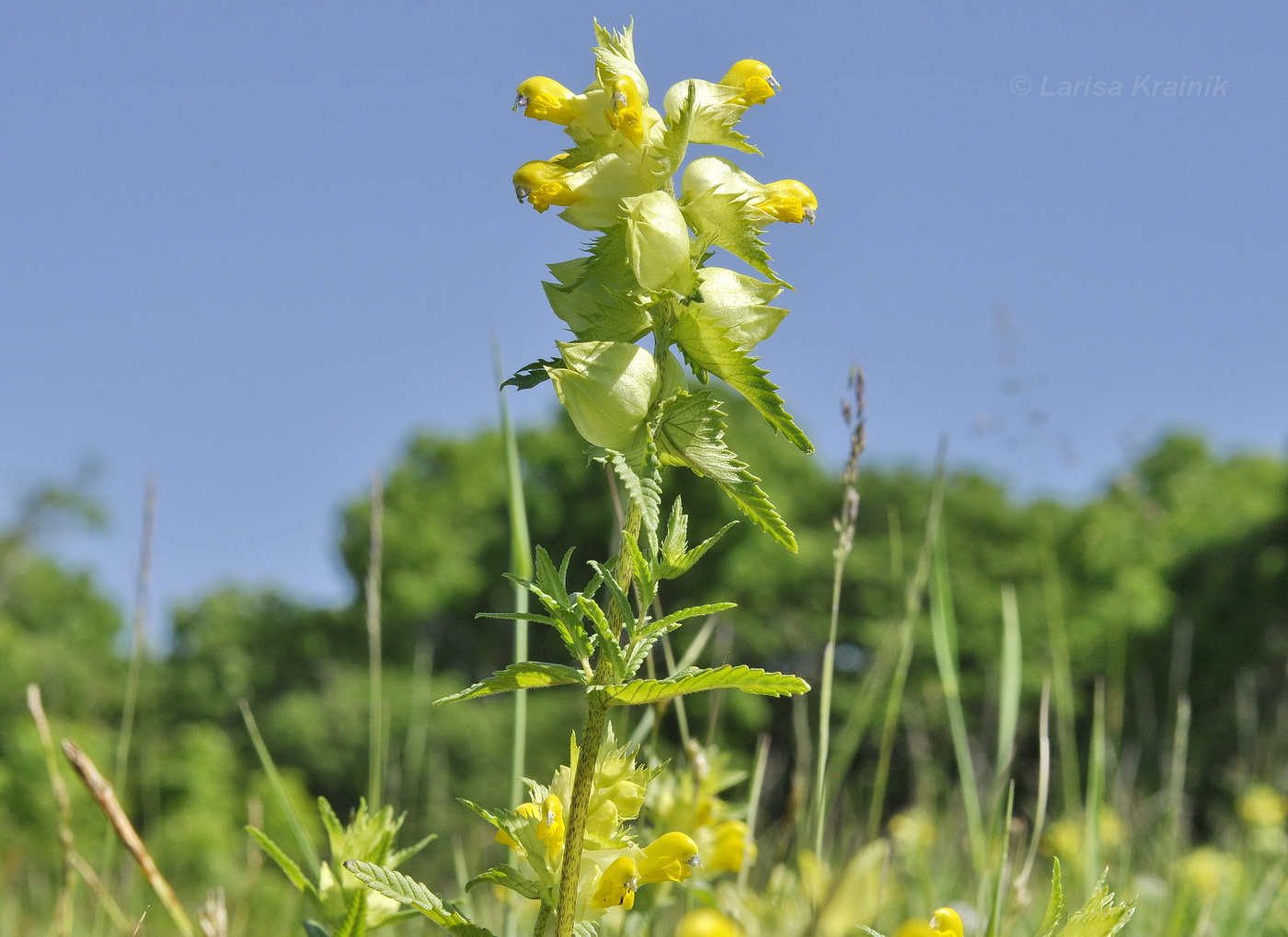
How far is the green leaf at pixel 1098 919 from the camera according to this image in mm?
648

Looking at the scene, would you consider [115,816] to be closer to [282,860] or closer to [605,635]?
[282,860]

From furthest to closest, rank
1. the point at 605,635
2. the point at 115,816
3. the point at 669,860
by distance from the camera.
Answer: the point at 115,816 < the point at 669,860 < the point at 605,635

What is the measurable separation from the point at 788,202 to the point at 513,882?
0.50m

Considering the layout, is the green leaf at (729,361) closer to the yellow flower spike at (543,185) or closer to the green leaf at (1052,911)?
the yellow flower spike at (543,185)

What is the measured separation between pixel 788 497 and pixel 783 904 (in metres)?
16.8

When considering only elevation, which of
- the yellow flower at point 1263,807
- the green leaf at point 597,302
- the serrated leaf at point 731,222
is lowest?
the yellow flower at point 1263,807

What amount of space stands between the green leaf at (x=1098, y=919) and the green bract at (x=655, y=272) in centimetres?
32

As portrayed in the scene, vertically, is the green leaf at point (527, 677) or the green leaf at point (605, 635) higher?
the green leaf at point (605, 635)

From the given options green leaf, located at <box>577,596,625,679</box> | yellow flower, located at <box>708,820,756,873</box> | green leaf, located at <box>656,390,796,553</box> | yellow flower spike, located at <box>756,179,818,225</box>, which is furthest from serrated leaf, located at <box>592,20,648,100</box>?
yellow flower, located at <box>708,820,756,873</box>

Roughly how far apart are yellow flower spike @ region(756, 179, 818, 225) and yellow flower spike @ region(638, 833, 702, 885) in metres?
0.44

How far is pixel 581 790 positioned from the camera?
62 cm

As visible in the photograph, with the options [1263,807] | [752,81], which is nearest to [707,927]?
[752,81]

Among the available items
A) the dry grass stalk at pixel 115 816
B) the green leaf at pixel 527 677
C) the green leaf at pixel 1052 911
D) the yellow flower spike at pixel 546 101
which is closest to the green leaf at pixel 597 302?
the yellow flower spike at pixel 546 101

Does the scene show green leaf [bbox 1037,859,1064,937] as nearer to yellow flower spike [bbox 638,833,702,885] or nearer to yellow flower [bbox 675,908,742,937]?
yellow flower spike [bbox 638,833,702,885]
